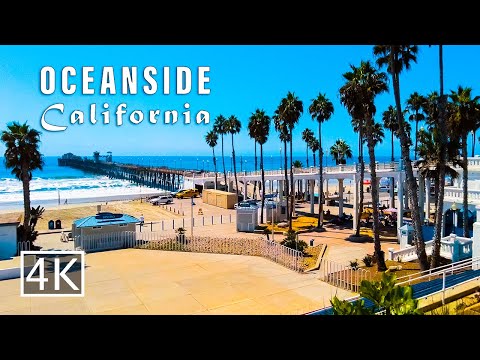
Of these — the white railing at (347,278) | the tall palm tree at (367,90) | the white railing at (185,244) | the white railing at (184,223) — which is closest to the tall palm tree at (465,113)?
the tall palm tree at (367,90)

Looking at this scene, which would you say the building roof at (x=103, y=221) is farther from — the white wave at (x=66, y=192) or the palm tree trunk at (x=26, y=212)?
the white wave at (x=66, y=192)

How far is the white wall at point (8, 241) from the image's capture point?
17.4 metres

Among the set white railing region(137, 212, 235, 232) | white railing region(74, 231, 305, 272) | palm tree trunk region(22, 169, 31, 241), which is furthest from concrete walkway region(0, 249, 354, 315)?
white railing region(137, 212, 235, 232)

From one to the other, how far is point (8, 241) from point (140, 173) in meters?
86.1

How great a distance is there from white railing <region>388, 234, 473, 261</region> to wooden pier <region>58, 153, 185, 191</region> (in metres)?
59.8

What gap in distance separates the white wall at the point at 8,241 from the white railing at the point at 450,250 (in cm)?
1708

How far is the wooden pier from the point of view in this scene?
83400 mm

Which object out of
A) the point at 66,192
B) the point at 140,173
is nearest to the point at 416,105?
the point at 66,192

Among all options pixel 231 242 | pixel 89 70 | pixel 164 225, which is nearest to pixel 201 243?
pixel 231 242

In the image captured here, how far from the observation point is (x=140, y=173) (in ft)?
335
